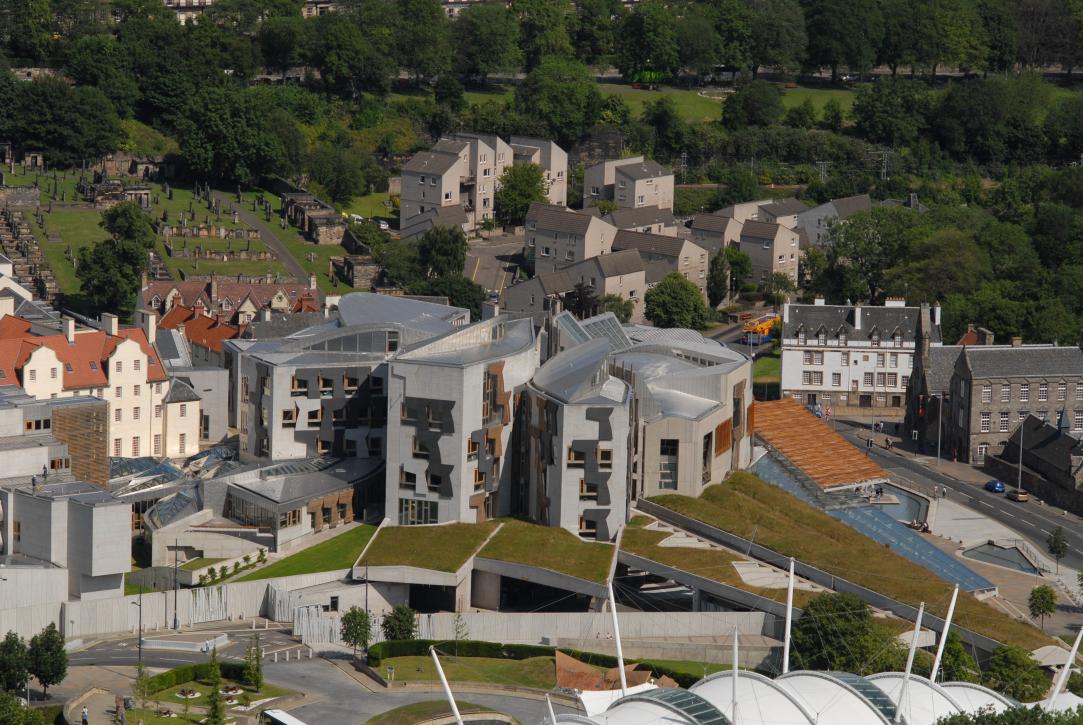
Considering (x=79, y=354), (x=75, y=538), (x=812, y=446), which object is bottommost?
(x=812, y=446)

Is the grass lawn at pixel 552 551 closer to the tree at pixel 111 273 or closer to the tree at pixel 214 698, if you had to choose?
the tree at pixel 214 698

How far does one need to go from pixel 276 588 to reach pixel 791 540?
32.2m

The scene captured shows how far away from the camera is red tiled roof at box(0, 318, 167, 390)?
6029 inches

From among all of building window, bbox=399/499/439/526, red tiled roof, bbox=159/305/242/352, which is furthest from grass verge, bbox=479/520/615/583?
red tiled roof, bbox=159/305/242/352

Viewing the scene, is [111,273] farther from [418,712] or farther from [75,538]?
[418,712]

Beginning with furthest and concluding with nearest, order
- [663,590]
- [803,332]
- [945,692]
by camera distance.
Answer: [803,332] → [663,590] → [945,692]

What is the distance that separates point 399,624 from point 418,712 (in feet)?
37.7

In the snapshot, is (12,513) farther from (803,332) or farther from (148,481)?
(803,332)

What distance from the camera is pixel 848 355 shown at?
19050 centimetres

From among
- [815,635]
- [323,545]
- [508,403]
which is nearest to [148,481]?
[323,545]

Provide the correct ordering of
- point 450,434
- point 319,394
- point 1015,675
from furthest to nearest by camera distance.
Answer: point 319,394 < point 450,434 < point 1015,675

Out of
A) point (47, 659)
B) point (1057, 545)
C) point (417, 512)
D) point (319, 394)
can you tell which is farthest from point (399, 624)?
point (1057, 545)

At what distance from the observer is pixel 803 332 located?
190 meters

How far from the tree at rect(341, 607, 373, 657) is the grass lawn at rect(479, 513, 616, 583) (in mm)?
13266
